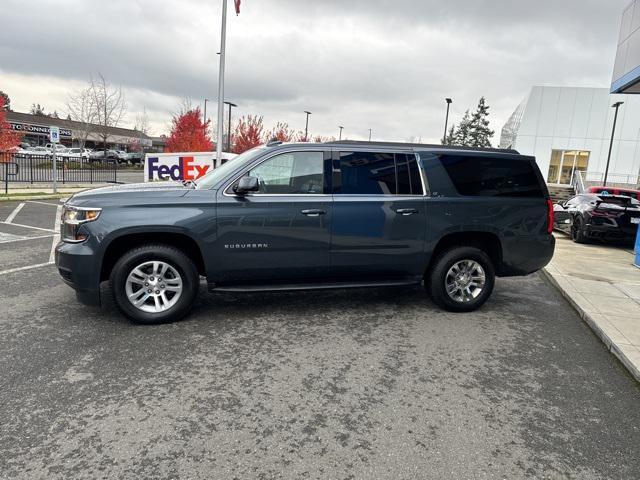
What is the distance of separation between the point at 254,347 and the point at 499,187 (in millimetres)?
3449

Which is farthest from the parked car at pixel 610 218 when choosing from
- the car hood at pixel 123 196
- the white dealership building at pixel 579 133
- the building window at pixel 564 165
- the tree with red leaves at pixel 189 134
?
the building window at pixel 564 165

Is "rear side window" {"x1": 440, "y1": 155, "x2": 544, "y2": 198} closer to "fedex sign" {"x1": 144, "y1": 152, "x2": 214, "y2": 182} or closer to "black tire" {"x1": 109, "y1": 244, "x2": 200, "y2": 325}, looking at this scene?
"black tire" {"x1": 109, "y1": 244, "x2": 200, "y2": 325}

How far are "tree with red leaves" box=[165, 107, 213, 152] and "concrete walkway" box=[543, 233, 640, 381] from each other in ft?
85.5

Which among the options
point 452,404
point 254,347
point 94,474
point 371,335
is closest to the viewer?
point 94,474

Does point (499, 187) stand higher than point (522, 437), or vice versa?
point (499, 187)

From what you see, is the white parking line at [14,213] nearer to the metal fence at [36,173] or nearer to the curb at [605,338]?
the metal fence at [36,173]

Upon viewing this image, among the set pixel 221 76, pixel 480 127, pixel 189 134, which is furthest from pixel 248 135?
pixel 480 127

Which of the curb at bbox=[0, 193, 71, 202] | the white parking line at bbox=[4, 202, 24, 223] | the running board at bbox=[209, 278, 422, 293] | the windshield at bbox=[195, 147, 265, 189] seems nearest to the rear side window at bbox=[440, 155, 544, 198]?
the running board at bbox=[209, 278, 422, 293]

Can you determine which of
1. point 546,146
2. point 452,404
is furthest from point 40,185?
point 546,146

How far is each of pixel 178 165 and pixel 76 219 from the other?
11.3 m

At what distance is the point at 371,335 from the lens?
184 inches

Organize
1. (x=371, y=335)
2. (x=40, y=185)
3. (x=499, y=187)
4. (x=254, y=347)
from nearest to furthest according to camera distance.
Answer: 1. (x=254, y=347)
2. (x=371, y=335)
3. (x=499, y=187)
4. (x=40, y=185)

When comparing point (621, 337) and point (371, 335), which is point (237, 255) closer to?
point (371, 335)

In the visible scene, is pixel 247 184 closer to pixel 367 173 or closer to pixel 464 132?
pixel 367 173
